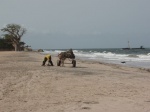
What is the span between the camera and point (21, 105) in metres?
7.76

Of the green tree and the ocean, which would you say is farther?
the green tree

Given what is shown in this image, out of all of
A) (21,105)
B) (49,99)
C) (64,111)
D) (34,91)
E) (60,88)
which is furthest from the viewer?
(60,88)

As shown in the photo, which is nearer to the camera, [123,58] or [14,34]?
[123,58]

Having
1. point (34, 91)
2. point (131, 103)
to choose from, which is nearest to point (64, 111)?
point (131, 103)

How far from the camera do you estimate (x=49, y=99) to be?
8.55 metres

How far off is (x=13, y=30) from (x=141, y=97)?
3421 inches

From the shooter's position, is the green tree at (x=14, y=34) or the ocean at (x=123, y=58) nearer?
the ocean at (x=123, y=58)

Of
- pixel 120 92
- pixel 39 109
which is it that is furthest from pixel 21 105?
pixel 120 92

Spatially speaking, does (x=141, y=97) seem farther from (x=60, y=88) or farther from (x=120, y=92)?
(x=60, y=88)

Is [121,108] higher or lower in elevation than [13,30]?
lower

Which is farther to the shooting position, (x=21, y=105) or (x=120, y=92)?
(x=120, y=92)

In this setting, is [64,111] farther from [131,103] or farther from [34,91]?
[34,91]

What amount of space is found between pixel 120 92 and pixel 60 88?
2.08 metres

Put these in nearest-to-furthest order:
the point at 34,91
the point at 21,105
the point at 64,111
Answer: the point at 64,111, the point at 21,105, the point at 34,91
